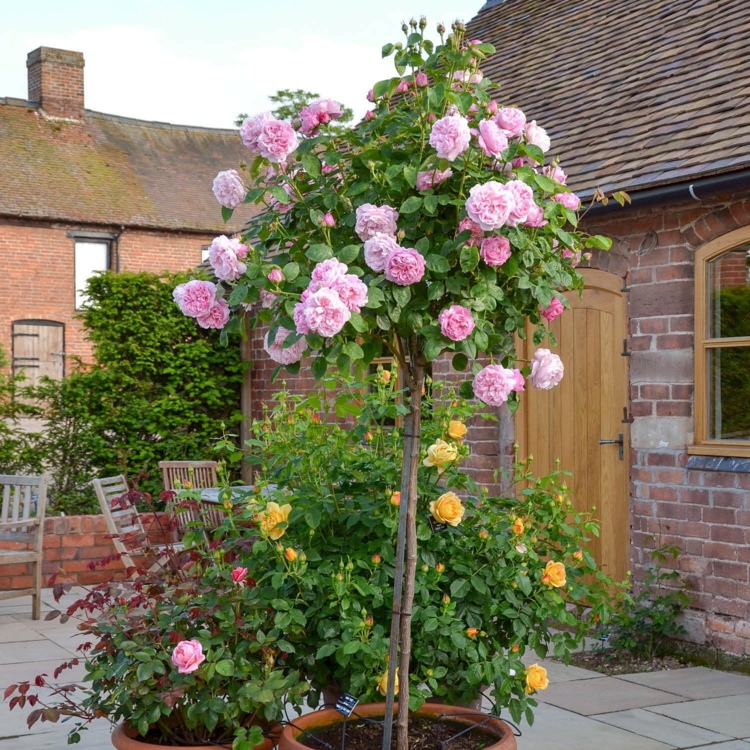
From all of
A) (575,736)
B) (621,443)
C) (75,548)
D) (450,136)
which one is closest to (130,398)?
(75,548)

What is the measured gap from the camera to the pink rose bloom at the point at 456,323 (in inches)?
130

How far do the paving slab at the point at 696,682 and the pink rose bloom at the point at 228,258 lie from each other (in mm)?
3932

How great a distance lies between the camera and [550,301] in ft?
11.6

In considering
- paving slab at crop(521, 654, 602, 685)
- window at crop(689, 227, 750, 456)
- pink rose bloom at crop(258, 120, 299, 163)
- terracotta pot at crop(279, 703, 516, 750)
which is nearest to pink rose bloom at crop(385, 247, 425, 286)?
pink rose bloom at crop(258, 120, 299, 163)

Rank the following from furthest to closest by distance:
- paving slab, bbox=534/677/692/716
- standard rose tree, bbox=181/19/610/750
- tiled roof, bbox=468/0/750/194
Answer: tiled roof, bbox=468/0/750/194 → paving slab, bbox=534/677/692/716 → standard rose tree, bbox=181/19/610/750

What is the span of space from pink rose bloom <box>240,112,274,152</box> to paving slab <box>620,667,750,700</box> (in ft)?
13.5

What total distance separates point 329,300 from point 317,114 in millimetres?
860

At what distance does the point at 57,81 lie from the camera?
27.7m

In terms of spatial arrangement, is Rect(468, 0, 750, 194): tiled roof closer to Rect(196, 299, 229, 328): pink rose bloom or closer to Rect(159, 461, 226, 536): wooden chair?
Rect(196, 299, 229, 328): pink rose bloom

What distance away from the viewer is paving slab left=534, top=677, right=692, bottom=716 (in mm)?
5723

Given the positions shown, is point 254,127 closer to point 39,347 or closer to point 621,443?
point 621,443

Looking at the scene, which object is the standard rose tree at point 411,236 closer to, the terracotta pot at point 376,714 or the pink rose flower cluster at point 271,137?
the pink rose flower cluster at point 271,137

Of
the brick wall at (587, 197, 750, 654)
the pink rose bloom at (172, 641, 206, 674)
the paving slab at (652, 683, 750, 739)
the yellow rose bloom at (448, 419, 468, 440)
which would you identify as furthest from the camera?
the brick wall at (587, 197, 750, 654)

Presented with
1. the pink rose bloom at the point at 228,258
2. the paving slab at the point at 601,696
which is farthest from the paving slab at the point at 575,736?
the pink rose bloom at the point at 228,258
